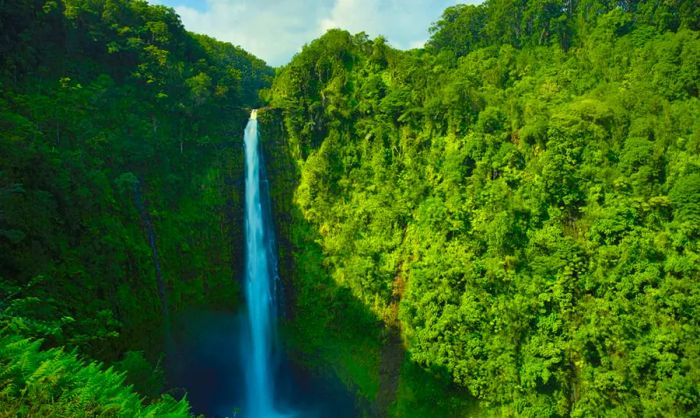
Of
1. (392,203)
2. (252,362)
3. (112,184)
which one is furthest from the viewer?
(392,203)

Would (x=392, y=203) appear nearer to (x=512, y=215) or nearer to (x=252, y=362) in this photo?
(x=512, y=215)

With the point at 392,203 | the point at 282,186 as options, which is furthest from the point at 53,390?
the point at 282,186

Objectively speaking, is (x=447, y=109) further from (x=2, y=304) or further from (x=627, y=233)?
(x=2, y=304)

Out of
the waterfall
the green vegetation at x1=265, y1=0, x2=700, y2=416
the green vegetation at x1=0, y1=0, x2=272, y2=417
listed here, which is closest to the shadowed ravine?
the waterfall

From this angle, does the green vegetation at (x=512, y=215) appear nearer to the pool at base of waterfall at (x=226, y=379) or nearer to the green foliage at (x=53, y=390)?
the pool at base of waterfall at (x=226, y=379)

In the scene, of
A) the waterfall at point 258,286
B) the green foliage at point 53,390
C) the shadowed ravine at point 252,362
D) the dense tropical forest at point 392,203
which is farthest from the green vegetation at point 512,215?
the green foliage at point 53,390

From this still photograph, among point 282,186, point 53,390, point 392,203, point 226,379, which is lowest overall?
point 226,379
